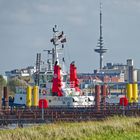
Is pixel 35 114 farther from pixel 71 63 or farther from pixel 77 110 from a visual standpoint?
pixel 71 63

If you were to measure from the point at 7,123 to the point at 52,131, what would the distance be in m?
15.2

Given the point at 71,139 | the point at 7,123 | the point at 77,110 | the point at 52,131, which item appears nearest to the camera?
the point at 71,139

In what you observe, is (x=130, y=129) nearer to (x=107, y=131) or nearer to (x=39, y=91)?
(x=107, y=131)

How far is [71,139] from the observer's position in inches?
924

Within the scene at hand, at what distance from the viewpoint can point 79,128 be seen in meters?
26.3

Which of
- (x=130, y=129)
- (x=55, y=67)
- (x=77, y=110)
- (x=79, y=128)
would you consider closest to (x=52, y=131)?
(x=79, y=128)

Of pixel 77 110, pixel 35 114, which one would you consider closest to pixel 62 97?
pixel 77 110

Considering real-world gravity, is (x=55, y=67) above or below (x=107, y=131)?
above

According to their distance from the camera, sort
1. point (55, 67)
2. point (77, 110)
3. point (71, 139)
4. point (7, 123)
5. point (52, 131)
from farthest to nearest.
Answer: point (55, 67)
point (77, 110)
point (7, 123)
point (52, 131)
point (71, 139)

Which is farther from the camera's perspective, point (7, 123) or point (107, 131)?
point (7, 123)

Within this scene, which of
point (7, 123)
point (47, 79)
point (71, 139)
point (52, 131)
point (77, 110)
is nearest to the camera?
point (71, 139)

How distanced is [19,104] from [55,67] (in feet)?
27.5

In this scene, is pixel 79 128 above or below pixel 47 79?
below

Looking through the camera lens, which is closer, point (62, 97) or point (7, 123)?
point (7, 123)
